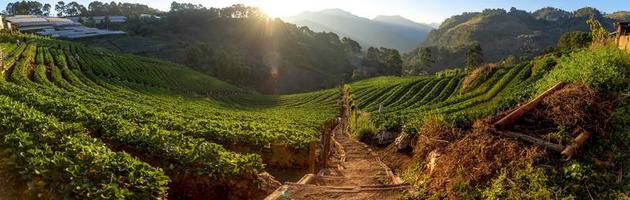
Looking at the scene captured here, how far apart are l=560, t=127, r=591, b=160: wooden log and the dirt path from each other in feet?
12.8

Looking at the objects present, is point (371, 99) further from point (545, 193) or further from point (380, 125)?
point (545, 193)

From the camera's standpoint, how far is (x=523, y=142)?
11.8 metres

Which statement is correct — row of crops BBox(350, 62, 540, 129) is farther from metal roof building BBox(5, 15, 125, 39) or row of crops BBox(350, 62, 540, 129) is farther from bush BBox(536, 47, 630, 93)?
metal roof building BBox(5, 15, 125, 39)

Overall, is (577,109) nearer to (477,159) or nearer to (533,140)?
(533,140)

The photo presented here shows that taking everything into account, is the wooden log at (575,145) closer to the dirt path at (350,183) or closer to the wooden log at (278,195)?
the dirt path at (350,183)

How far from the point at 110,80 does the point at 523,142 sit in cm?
5779

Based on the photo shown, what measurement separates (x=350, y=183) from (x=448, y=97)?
2963 cm

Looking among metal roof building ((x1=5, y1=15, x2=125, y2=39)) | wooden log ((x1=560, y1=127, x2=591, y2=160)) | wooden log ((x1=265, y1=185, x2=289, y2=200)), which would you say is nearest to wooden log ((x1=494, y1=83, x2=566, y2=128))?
wooden log ((x1=560, y1=127, x2=591, y2=160))

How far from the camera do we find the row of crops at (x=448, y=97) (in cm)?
2409

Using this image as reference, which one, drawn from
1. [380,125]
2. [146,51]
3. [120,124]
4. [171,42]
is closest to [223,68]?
[146,51]

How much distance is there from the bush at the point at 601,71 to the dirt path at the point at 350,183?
20.7ft

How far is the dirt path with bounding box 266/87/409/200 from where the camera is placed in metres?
12.1

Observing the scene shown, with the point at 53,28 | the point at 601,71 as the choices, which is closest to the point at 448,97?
the point at 601,71

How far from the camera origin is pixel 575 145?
1124 cm
